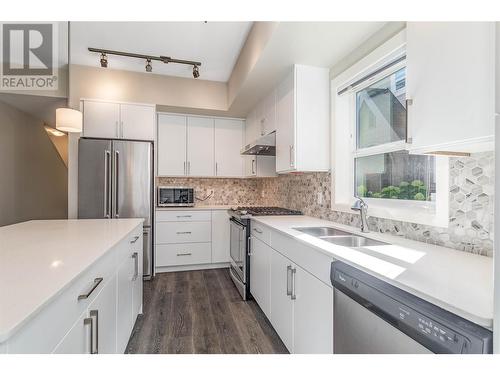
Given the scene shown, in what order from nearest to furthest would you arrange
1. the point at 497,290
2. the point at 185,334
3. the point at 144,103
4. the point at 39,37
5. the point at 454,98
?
the point at 497,290, the point at 454,98, the point at 185,334, the point at 39,37, the point at 144,103

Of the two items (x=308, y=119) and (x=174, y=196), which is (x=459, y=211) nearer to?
(x=308, y=119)

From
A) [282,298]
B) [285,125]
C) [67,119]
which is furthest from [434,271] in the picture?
[67,119]

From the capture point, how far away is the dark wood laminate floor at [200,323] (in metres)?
1.84

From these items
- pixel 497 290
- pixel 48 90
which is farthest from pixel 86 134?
pixel 497 290

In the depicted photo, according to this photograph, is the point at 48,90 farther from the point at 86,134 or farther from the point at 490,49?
the point at 490,49

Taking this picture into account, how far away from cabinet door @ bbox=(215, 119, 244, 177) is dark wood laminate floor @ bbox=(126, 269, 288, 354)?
5.49 ft

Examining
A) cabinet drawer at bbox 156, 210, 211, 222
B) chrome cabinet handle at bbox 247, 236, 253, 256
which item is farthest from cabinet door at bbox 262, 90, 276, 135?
cabinet drawer at bbox 156, 210, 211, 222

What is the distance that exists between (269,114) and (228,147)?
3.99 feet

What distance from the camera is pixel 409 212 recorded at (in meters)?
1.54

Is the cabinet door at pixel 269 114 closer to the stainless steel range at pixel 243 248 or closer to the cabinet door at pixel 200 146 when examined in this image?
the stainless steel range at pixel 243 248

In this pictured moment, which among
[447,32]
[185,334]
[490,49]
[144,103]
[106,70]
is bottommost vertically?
[185,334]

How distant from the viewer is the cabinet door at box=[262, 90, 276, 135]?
2752 millimetres

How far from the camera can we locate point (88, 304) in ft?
3.38

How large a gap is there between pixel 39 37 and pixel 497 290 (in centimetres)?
376
